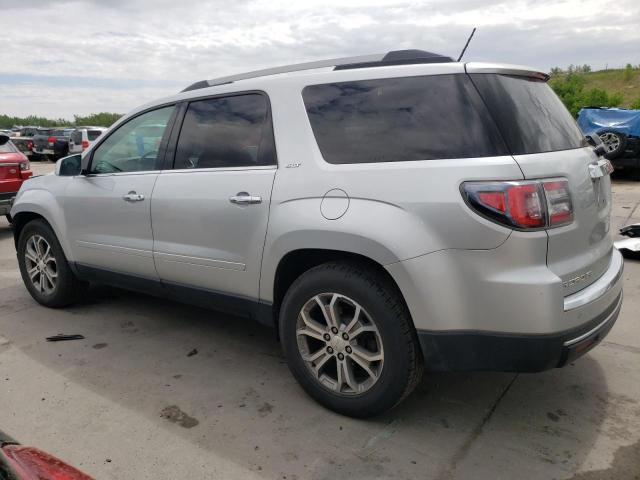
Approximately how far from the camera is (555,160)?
2516 mm

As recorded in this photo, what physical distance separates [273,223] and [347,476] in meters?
1.34

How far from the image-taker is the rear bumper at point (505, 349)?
240cm

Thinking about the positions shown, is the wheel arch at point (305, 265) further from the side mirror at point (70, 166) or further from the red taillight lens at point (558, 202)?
the side mirror at point (70, 166)

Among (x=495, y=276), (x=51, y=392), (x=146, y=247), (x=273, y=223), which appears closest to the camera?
(x=495, y=276)

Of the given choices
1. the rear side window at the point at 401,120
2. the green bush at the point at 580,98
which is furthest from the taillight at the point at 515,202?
the green bush at the point at 580,98

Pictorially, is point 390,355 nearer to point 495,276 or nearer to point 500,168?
point 495,276

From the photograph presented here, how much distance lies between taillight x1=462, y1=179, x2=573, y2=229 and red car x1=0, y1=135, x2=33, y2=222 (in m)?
7.52

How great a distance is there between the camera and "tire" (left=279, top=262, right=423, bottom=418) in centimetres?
264

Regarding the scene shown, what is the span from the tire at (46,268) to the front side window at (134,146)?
0.86 m

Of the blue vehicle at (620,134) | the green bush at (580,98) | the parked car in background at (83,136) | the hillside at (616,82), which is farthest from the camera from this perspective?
the hillside at (616,82)

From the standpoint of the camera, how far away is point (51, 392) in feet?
10.8

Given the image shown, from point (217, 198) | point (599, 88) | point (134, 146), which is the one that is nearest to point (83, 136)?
point (134, 146)

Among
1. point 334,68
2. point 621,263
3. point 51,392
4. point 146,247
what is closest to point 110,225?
point 146,247

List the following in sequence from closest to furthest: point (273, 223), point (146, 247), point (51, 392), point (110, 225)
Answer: point (273, 223), point (51, 392), point (146, 247), point (110, 225)
